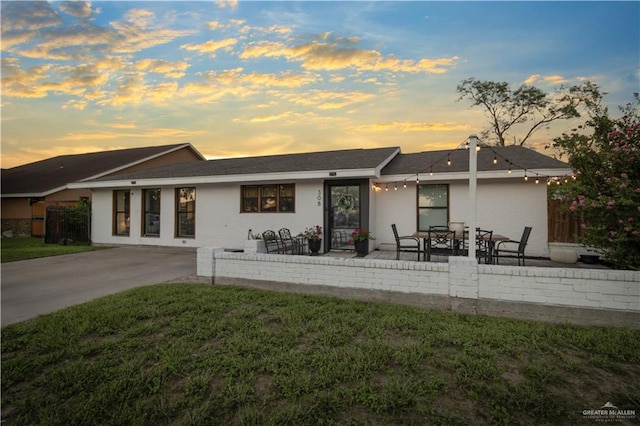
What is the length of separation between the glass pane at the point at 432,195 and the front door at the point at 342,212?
7.27 ft

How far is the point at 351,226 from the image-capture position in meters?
10.7

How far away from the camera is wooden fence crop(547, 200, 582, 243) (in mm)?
8914

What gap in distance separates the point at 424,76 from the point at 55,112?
14.7 meters

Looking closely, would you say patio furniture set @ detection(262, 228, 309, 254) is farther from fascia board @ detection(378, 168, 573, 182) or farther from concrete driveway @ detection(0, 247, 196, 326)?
fascia board @ detection(378, 168, 573, 182)

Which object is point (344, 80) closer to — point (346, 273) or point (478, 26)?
point (478, 26)

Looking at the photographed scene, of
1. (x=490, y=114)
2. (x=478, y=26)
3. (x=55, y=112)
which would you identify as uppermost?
(x=490, y=114)

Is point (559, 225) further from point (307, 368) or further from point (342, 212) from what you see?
point (307, 368)

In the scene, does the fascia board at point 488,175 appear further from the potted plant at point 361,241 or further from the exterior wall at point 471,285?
the exterior wall at point 471,285

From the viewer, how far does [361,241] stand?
9.77m

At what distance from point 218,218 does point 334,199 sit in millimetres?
4793

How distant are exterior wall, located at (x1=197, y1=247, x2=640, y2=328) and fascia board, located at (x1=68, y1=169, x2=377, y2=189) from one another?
4.42 metres

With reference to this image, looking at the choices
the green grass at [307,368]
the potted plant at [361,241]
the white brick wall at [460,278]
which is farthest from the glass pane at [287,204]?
the green grass at [307,368]

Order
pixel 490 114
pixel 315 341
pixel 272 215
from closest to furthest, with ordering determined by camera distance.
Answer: pixel 315 341 < pixel 272 215 < pixel 490 114

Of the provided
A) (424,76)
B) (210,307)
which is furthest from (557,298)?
(424,76)
